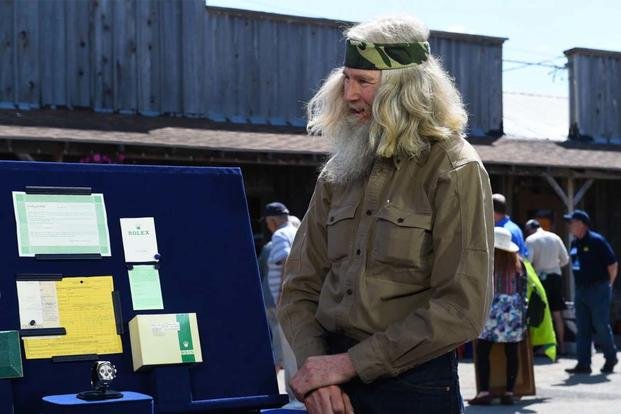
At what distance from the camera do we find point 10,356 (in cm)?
328

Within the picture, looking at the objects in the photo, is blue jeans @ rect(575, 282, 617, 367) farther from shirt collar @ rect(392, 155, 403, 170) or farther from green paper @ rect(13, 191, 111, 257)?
shirt collar @ rect(392, 155, 403, 170)

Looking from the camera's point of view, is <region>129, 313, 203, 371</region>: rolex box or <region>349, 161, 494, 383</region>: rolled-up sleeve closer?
<region>349, 161, 494, 383</region>: rolled-up sleeve

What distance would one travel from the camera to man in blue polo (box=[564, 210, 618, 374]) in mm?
12391

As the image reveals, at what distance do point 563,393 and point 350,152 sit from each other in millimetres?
8160

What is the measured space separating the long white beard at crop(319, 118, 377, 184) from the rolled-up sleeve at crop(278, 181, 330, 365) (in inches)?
4.7

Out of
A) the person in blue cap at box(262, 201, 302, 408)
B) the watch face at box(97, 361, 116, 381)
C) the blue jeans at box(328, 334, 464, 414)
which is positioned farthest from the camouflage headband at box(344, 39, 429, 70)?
the person in blue cap at box(262, 201, 302, 408)

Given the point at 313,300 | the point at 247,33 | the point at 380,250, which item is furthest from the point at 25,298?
the point at 247,33

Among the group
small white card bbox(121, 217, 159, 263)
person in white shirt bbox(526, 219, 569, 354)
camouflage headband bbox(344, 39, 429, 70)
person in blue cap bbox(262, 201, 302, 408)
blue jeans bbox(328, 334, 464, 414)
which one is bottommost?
person in white shirt bbox(526, 219, 569, 354)

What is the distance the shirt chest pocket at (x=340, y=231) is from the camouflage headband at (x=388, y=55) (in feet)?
1.29

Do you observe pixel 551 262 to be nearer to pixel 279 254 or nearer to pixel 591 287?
pixel 591 287

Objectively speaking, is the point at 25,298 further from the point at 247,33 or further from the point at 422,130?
the point at 247,33

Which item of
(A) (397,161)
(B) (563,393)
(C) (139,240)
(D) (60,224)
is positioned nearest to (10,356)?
(D) (60,224)

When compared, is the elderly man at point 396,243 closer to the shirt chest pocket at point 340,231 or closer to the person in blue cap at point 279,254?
the shirt chest pocket at point 340,231

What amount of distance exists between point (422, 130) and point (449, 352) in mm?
598
